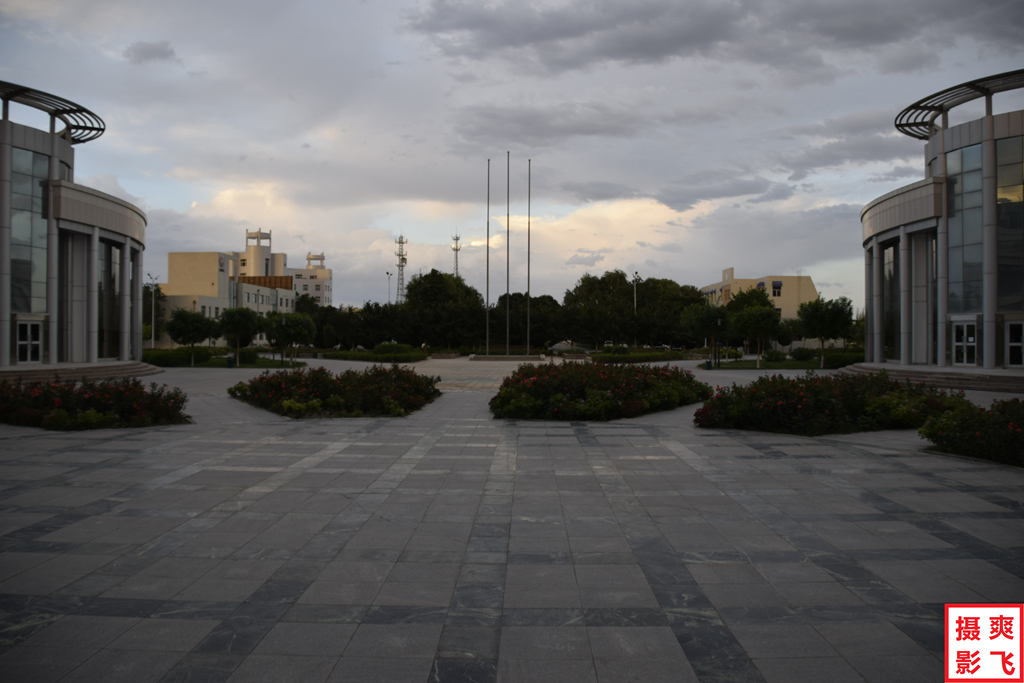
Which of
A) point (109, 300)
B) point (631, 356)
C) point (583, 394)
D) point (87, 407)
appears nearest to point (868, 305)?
point (631, 356)

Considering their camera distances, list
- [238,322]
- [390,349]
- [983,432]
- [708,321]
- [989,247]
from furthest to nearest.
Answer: [390,349] → [708,321] → [238,322] → [989,247] → [983,432]

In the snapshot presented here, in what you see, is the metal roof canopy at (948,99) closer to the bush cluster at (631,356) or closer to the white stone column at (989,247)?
the white stone column at (989,247)

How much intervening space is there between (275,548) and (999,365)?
2832 centimetres

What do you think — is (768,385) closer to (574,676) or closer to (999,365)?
(574,676)

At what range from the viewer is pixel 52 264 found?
2569 cm

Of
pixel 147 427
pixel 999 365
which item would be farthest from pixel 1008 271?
pixel 147 427

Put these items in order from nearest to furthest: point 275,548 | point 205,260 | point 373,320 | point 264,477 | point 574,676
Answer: point 574,676, point 275,548, point 264,477, point 373,320, point 205,260

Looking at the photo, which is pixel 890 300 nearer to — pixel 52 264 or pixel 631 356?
pixel 631 356

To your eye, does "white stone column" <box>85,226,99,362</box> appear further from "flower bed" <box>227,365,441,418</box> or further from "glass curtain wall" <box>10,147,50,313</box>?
"flower bed" <box>227,365,441,418</box>

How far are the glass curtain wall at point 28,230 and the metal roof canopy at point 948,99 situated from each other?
1480 inches

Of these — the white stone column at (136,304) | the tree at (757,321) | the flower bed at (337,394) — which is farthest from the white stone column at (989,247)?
the white stone column at (136,304)

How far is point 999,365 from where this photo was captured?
2394 cm

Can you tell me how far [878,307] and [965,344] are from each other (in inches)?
260

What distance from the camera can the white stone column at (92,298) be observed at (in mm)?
27719
